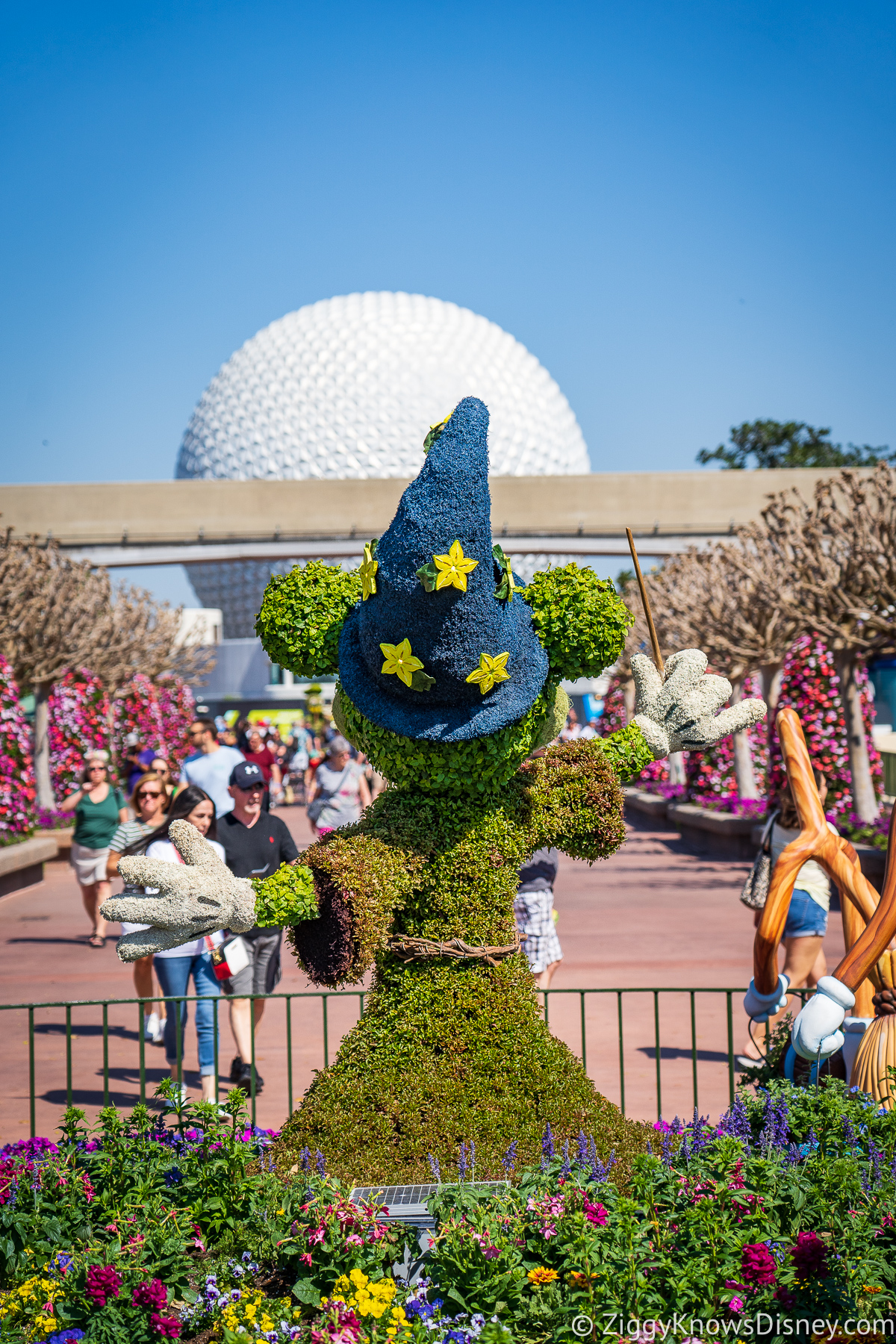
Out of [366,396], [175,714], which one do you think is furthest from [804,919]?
[366,396]

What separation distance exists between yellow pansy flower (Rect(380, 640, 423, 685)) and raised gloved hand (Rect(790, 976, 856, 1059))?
1.69m

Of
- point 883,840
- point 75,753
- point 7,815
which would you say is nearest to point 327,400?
point 75,753

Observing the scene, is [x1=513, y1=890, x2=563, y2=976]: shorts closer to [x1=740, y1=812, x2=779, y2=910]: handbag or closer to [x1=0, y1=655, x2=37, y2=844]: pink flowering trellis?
[x1=740, y1=812, x2=779, y2=910]: handbag

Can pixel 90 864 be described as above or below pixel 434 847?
below

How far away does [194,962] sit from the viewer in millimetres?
6215

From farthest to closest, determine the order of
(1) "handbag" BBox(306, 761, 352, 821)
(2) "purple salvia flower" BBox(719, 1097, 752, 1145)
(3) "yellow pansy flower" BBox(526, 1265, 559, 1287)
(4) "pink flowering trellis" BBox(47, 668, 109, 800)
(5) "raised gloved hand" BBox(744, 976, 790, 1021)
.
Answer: (4) "pink flowering trellis" BBox(47, 668, 109, 800) → (1) "handbag" BBox(306, 761, 352, 821) → (5) "raised gloved hand" BBox(744, 976, 790, 1021) → (2) "purple salvia flower" BBox(719, 1097, 752, 1145) → (3) "yellow pansy flower" BBox(526, 1265, 559, 1287)

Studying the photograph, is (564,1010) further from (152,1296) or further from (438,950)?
(152,1296)

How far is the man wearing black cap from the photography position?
627 cm

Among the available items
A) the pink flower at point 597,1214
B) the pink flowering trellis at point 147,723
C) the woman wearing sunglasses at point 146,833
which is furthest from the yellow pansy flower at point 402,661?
the pink flowering trellis at point 147,723

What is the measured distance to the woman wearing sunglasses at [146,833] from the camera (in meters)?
6.82

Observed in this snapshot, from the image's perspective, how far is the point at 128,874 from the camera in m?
3.37

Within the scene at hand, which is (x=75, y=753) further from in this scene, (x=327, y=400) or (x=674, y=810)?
(x=327, y=400)

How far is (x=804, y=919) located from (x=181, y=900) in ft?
13.0

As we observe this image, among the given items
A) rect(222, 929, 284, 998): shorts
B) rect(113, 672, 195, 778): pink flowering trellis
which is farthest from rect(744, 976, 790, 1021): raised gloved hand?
rect(113, 672, 195, 778): pink flowering trellis
